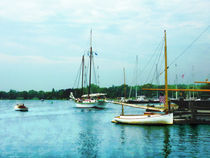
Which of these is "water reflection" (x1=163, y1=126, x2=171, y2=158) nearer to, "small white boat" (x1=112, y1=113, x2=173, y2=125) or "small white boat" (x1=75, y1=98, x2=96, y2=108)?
"small white boat" (x1=112, y1=113, x2=173, y2=125)

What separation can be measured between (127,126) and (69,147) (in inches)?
756

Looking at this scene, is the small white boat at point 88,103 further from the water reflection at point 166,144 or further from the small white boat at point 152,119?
the water reflection at point 166,144

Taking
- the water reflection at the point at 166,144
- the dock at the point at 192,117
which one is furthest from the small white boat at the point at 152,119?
the water reflection at the point at 166,144

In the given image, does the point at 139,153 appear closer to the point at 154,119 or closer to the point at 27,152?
the point at 27,152

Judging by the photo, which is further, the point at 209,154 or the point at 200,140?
the point at 200,140

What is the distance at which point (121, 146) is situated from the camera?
30.2 metres

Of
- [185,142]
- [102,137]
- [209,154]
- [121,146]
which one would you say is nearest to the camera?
[209,154]

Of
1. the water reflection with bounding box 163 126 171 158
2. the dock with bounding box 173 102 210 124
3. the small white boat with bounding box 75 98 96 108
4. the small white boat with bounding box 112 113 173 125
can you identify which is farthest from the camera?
the small white boat with bounding box 75 98 96 108

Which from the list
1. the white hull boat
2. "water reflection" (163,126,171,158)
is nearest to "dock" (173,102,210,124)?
"water reflection" (163,126,171,158)

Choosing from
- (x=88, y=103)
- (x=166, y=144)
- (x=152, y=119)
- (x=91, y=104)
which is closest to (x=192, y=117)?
(x=152, y=119)

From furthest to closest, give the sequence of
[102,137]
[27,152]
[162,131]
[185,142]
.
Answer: [162,131]
[102,137]
[185,142]
[27,152]

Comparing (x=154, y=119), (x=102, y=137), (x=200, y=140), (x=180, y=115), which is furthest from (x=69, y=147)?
(x=180, y=115)

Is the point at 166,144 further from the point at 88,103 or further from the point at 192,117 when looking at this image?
the point at 88,103

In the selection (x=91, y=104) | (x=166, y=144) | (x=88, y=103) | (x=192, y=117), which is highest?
(x=88, y=103)
